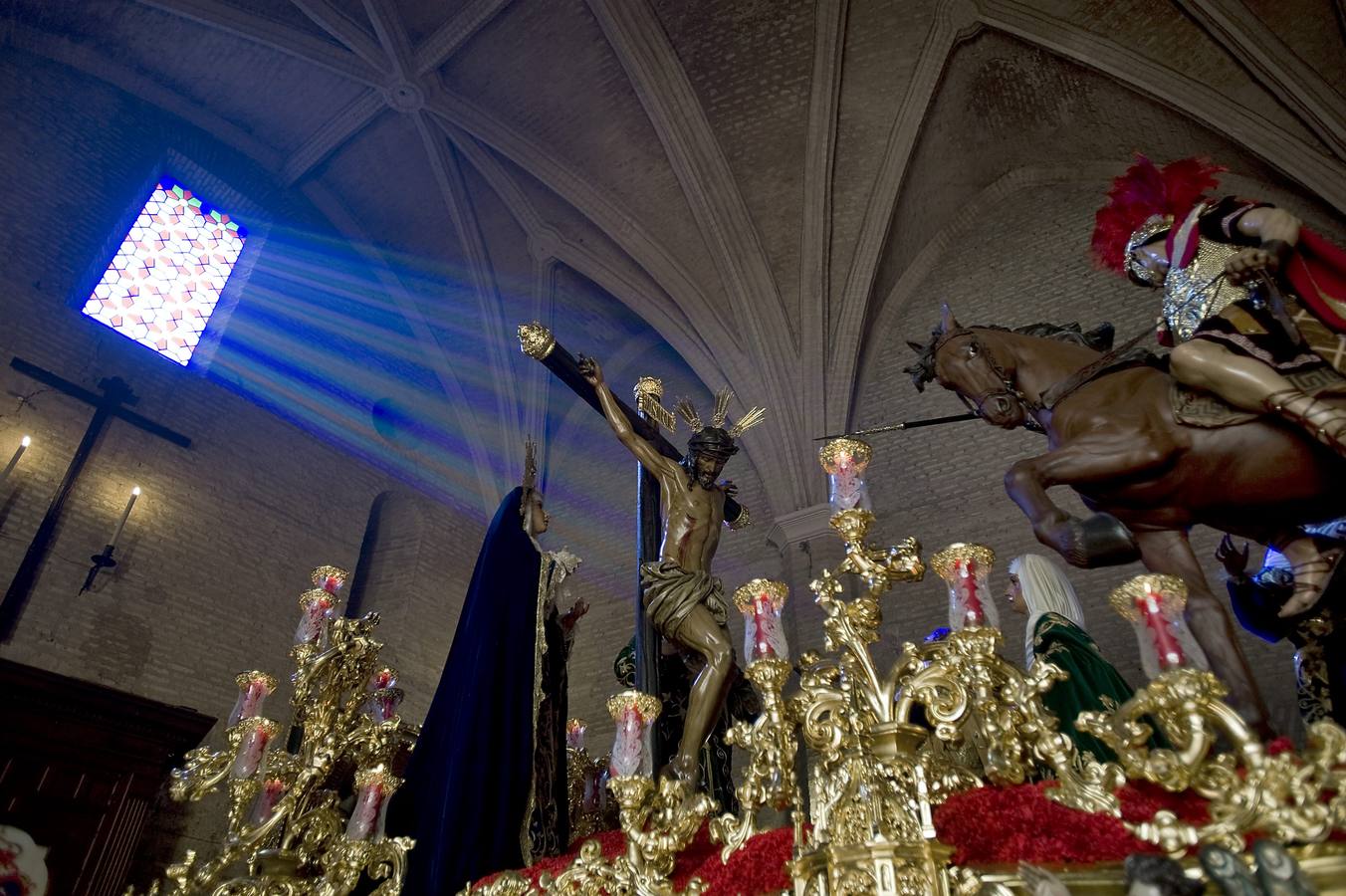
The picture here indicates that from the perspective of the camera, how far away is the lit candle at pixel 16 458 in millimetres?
6785

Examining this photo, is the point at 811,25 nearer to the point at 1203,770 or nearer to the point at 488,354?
the point at 488,354

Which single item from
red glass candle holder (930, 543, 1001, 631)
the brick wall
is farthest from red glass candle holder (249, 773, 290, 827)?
the brick wall

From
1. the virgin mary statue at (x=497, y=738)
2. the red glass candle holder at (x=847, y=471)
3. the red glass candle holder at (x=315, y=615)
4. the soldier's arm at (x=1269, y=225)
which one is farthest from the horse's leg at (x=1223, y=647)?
the red glass candle holder at (x=315, y=615)

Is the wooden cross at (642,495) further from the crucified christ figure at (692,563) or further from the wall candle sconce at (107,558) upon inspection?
the wall candle sconce at (107,558)

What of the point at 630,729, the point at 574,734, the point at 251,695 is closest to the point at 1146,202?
the point at 630,729

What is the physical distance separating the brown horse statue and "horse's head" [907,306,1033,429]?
55 millimetres

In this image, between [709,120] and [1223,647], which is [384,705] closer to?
[1223,647]

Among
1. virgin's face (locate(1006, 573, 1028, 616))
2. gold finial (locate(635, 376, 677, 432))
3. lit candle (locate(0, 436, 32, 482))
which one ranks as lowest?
virgin's face (locate(1006, 573, 1028, 616))

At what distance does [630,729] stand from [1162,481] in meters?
1.91

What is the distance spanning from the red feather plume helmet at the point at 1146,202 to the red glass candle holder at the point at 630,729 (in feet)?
8.66

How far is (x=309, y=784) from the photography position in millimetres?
3281

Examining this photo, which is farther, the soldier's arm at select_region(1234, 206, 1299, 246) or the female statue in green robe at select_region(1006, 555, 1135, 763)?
the female statue in green robe at select_region(1006, 555, 1135, 763)

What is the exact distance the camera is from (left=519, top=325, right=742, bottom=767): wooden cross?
365 cm

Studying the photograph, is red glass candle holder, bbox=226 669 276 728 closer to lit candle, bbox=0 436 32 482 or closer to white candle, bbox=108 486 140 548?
white candle, bbox=108 486 140 548
